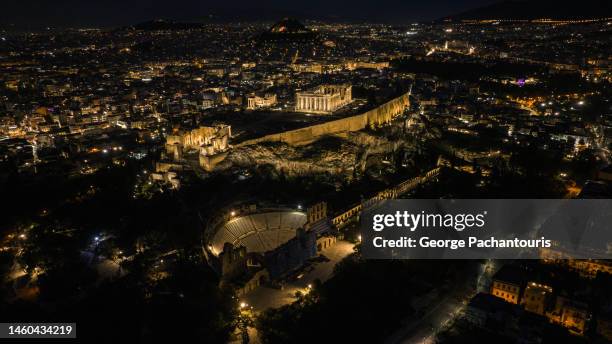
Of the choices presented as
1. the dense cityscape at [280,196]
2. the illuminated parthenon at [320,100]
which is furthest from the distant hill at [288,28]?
the illuminated parthenon at [320,100]

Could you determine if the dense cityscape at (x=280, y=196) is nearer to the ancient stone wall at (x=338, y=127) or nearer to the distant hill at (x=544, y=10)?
the ancient stone wall at (x=338, y=127)

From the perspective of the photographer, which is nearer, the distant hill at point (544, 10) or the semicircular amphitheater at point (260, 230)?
the semicircular amphitheater at point (260, 230)

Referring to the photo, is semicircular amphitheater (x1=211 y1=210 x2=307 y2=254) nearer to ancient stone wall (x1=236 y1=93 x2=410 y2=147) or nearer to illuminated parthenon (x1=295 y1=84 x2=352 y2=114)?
ancient stone wall (x1=236 y1=93 x2=410 y2=147)

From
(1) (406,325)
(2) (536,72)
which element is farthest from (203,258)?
(2) (536,72)

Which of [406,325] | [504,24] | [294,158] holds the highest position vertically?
[504,24]

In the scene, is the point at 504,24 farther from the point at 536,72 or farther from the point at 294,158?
the point at 294,158

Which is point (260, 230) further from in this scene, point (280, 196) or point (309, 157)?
point (309, 157)
